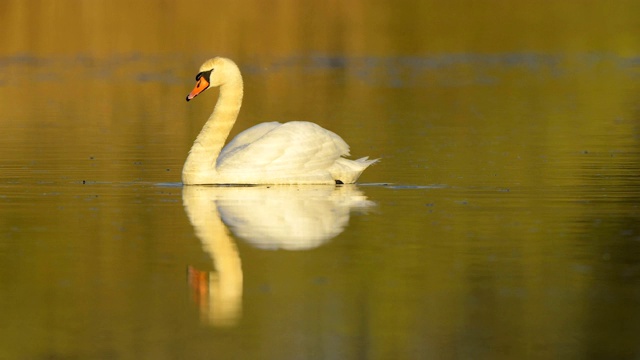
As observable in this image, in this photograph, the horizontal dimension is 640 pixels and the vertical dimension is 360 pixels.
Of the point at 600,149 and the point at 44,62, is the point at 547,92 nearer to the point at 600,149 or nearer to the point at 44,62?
the point at 600,149

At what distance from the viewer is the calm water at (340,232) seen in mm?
8508

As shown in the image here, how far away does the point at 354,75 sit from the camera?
126 feet

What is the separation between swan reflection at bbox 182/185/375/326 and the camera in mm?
9695

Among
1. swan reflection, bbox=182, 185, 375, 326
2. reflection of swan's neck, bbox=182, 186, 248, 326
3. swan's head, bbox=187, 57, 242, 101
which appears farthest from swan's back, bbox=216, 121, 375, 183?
reflection of swan's neck, bbox=182, 186, 248, 326

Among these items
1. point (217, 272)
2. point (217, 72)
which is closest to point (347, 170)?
point (217, 72)

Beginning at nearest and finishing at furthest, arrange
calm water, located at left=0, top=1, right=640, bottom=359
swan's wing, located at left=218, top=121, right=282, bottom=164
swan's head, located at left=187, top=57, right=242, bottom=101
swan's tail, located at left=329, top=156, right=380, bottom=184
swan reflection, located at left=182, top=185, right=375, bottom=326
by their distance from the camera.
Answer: calm water, located at left=0, top=1, right=640, bottom=359 → swan reflection, located at left=182, top=185, right=375, bottom=326 → swan's tail, located at left=329, top=156, right=380, bottom=184 → swan's wing, located at left=218, top=121, right=282, bottom=164 → swan's head, located at left=187, top=57, right=242, bottom=101

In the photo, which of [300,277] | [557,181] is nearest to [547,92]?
[557,181]

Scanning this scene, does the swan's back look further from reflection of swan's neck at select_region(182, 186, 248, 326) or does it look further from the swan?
reflection of swan's neck at select_region(182, 186, 248, 326)

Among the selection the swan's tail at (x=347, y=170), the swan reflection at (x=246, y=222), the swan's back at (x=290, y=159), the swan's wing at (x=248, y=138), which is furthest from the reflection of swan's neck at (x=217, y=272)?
the swan's tail at (x=347, y=170)

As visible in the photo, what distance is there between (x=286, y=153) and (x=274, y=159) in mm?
137

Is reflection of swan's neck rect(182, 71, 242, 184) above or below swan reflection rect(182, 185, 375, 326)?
above

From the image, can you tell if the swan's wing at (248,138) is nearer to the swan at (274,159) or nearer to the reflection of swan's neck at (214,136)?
the swan at (274,159)

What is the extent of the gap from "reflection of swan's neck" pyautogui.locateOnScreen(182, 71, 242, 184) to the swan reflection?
0.55 ft

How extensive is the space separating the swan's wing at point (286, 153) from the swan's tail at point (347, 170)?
10 cm
